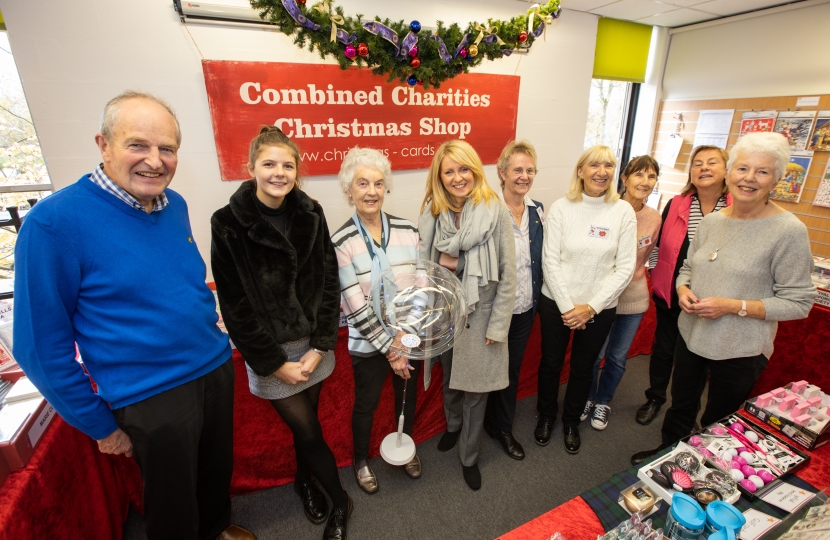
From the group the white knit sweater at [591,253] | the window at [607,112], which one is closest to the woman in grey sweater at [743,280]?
the white knit sweater at [591,253]

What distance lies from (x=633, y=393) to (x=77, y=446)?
3.14 m

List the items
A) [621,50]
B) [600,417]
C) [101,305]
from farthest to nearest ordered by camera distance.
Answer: [621,50] → [600,417] → [101,305]

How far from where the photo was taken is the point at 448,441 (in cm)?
217

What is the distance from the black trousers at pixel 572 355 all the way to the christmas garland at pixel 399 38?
1.41 metres

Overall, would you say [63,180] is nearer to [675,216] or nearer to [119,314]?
[119,314]

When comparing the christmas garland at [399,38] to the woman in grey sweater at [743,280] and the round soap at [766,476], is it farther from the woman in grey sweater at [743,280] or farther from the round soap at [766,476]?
the round soap at [766,476]

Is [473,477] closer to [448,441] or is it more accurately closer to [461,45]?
[448,441]

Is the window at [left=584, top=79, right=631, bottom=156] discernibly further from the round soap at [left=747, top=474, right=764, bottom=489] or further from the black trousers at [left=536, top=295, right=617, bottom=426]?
the round soap at [left=747, top=474, right=764, bottom=489]

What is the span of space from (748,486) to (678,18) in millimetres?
4403

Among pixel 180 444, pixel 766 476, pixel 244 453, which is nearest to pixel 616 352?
pixel 766 476

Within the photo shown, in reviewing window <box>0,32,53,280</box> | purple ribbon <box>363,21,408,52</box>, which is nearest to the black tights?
purple ribbon <box>363,21,408,52</box>

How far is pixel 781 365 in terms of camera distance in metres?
2.45

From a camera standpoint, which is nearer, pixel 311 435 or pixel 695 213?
pixel 311 435

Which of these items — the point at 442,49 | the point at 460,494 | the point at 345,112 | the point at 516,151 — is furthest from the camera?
the point at 345,112
